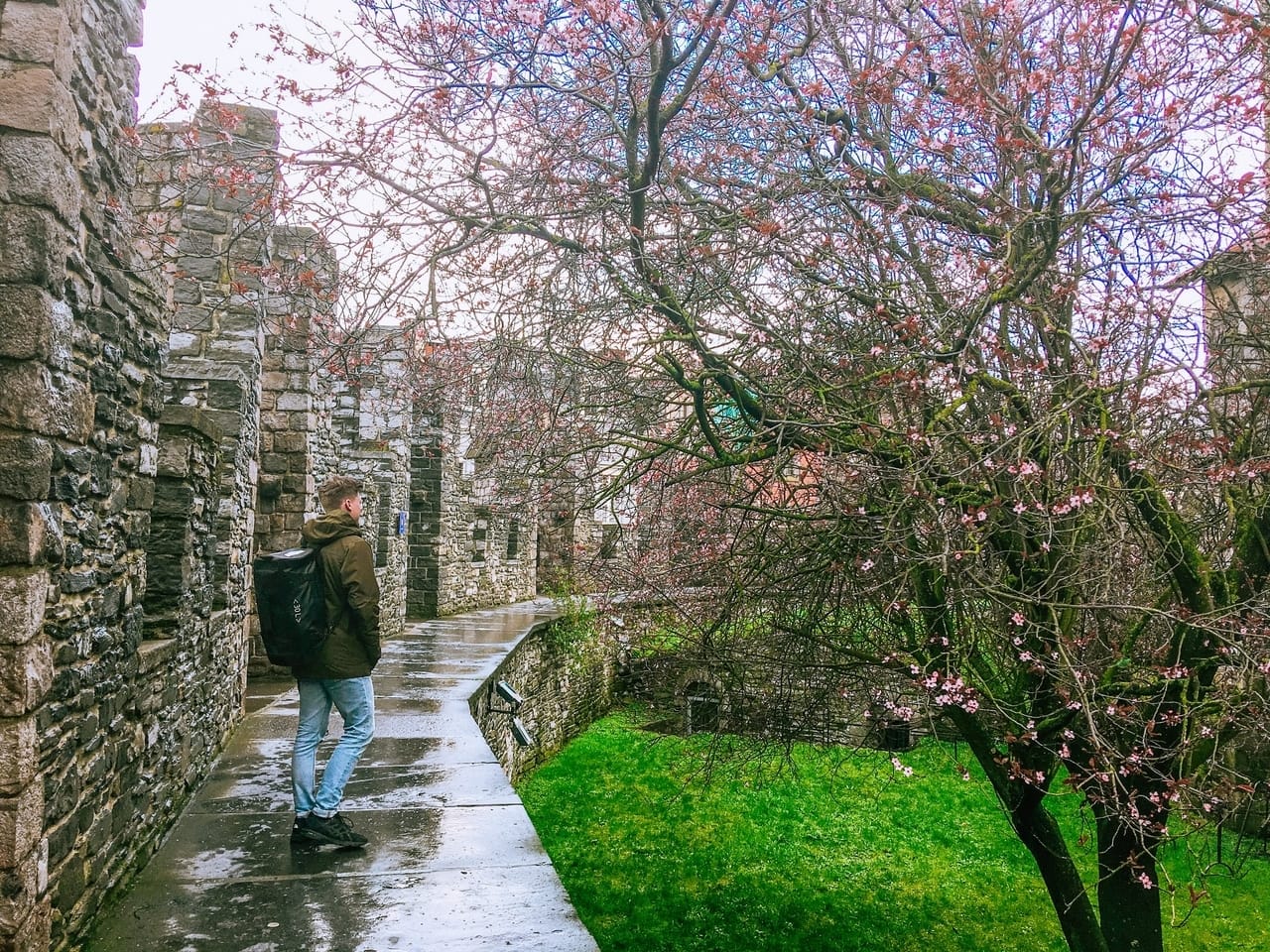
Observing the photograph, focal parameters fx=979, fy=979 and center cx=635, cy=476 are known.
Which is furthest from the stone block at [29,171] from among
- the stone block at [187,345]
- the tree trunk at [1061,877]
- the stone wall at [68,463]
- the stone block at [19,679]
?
the tree trunk at [1061,877]

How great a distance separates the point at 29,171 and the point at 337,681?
2.61 meters

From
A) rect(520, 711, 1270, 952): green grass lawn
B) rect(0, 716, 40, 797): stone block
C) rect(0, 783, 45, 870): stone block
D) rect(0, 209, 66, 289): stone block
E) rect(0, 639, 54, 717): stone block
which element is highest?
rect(0, 209, 66, 289): stone block

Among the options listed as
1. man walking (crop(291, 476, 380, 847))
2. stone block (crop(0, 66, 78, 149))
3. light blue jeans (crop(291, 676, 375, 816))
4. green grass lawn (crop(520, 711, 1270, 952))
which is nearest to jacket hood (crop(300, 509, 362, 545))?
man walking (crop(291, 476, 380, 847))

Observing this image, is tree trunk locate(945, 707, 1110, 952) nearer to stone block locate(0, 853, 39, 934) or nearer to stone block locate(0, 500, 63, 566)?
stone block locate(0, 853, 39, 934)

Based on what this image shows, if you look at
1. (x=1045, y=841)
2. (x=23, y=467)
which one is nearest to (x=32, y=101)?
(x=23, y=467)

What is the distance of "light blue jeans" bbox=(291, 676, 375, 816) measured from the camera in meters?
4.68

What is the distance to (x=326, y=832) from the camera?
466 centimetres

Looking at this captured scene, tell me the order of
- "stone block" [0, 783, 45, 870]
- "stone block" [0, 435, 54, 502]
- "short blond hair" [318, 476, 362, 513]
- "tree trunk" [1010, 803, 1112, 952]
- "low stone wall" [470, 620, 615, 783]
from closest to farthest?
"stone block" [0, 783, 45, 870], "stone block" [0, 435, 54, 502], "short blond hair" [318, 476, 362, 513], "tree trunk" [1010, 803, 1112, 952], "low stone wall" [470, 620, 615, 783]

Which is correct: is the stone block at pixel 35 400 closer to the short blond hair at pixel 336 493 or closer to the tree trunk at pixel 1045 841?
the short blond hair at pixel 336 493

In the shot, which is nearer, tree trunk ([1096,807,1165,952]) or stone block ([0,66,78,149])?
stone block ([0,66,78,149])

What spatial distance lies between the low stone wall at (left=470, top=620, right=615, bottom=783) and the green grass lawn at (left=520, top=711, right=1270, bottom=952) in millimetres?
710

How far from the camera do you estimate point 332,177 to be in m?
5.30

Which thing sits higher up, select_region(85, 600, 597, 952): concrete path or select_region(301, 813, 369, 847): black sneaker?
select_region(301, 813, 369, 847): black sneaker

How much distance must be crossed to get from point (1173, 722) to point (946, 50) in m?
4.06
